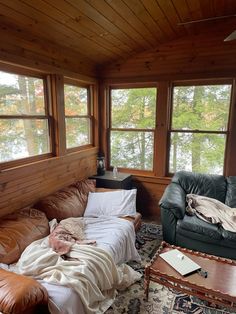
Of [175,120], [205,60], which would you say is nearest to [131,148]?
[175,120]

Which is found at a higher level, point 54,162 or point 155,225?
point 54,162

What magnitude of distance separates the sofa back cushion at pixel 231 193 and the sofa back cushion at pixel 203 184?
0.05m

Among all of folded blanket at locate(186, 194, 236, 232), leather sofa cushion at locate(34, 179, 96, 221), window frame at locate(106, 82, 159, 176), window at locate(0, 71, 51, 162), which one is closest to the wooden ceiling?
window at locate(0, 71, 51, 162)

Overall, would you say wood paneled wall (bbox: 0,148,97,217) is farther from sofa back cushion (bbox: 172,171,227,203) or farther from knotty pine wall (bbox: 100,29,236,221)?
sofa back cushion (bbox: 172,171,227,203)

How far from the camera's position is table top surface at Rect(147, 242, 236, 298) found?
1.63 metres

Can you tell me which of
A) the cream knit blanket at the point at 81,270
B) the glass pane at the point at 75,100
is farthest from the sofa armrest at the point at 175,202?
the glass pane at the point at 75,100

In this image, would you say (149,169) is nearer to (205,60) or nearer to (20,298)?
(205,60)

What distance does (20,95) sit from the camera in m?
2.37

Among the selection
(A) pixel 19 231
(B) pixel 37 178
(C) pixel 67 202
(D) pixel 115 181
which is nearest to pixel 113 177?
(D) pixel 115 181

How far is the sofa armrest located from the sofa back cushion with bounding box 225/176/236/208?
0.56m

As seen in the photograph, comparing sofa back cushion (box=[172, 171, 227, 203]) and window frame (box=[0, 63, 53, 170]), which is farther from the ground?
window frame (box=[0, 63, 53, 170])

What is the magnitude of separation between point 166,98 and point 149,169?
3.76 ft

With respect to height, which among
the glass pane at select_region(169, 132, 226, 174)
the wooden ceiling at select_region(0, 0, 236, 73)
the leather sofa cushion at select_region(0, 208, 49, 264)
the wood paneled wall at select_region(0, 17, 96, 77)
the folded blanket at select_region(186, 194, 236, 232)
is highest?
the wooden ceiling at select_region(0, 0, 236, 73)

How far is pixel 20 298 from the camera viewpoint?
1.21m
